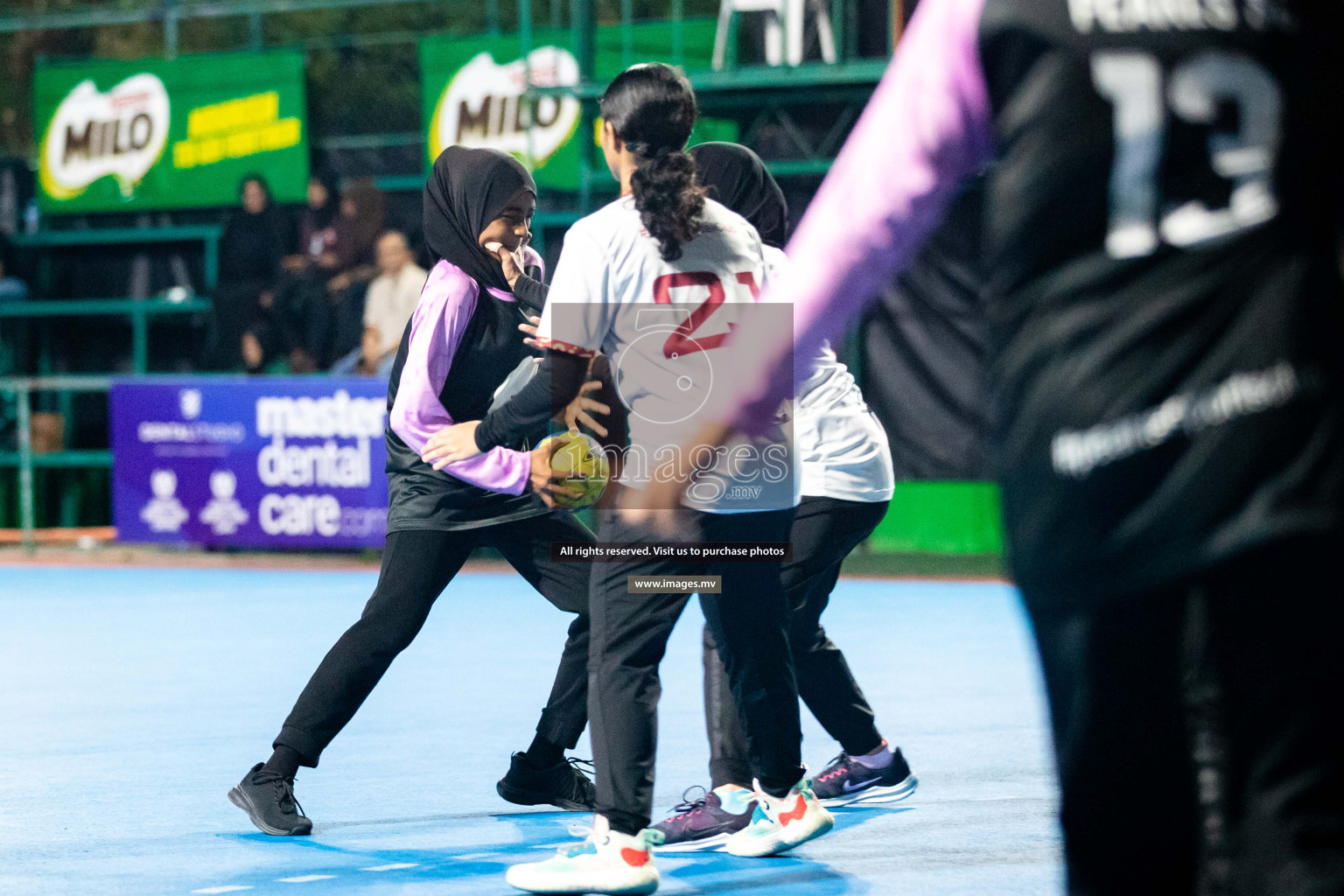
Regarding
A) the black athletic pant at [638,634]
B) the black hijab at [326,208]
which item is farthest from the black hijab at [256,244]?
the black athletic pant at [638,634]

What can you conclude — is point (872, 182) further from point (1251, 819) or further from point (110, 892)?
point (110, 892)

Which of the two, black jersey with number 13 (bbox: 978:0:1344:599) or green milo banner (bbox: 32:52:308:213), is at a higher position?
green milo banner (bbox: 32:52:308:213)

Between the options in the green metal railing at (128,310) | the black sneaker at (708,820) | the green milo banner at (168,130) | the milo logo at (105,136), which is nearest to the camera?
the black sneaker at (708,820)

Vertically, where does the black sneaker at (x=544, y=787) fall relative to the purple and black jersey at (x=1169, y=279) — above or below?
below

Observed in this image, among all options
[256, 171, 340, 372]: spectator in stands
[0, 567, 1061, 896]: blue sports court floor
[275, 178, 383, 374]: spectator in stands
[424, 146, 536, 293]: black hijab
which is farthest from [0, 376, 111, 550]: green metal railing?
[424, 146, 536, 293]: black hijab

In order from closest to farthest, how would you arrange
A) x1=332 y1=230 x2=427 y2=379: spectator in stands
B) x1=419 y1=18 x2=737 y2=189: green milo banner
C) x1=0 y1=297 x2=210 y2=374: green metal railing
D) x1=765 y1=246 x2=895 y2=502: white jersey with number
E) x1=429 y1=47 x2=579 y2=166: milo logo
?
x1=765 y1=246 x2=895 y2=502: white jersey with number < x1=332 y1=230 x2=427 y2=379: spectator in stands < x1=419 y1=18 x2=737 y2=189: green milo banner < x1=429 y1=47 x2=579 y2=166: milo logo < x1=0 y1=297 x2=210 y2=374: green metal railing

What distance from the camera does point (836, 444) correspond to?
5.18 meters

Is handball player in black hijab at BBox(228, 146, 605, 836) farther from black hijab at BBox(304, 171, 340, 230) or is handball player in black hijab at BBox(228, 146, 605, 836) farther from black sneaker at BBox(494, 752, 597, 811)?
black hijab at BBox(304, 171, 340, 230)

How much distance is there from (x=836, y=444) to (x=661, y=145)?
4.37 feet

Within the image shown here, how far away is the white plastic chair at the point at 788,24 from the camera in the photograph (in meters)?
13.0

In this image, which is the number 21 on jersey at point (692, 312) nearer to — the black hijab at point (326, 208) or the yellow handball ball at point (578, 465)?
the yellow handball ball at point (578, 465)

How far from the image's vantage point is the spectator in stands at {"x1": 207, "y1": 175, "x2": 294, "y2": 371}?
49.5 ft

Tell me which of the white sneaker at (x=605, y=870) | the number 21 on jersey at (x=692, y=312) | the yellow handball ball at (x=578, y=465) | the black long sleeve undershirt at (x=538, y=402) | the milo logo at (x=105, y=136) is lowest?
the white sneaker at (x=605, y=870)

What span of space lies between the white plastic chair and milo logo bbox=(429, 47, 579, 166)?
76.0 inches
